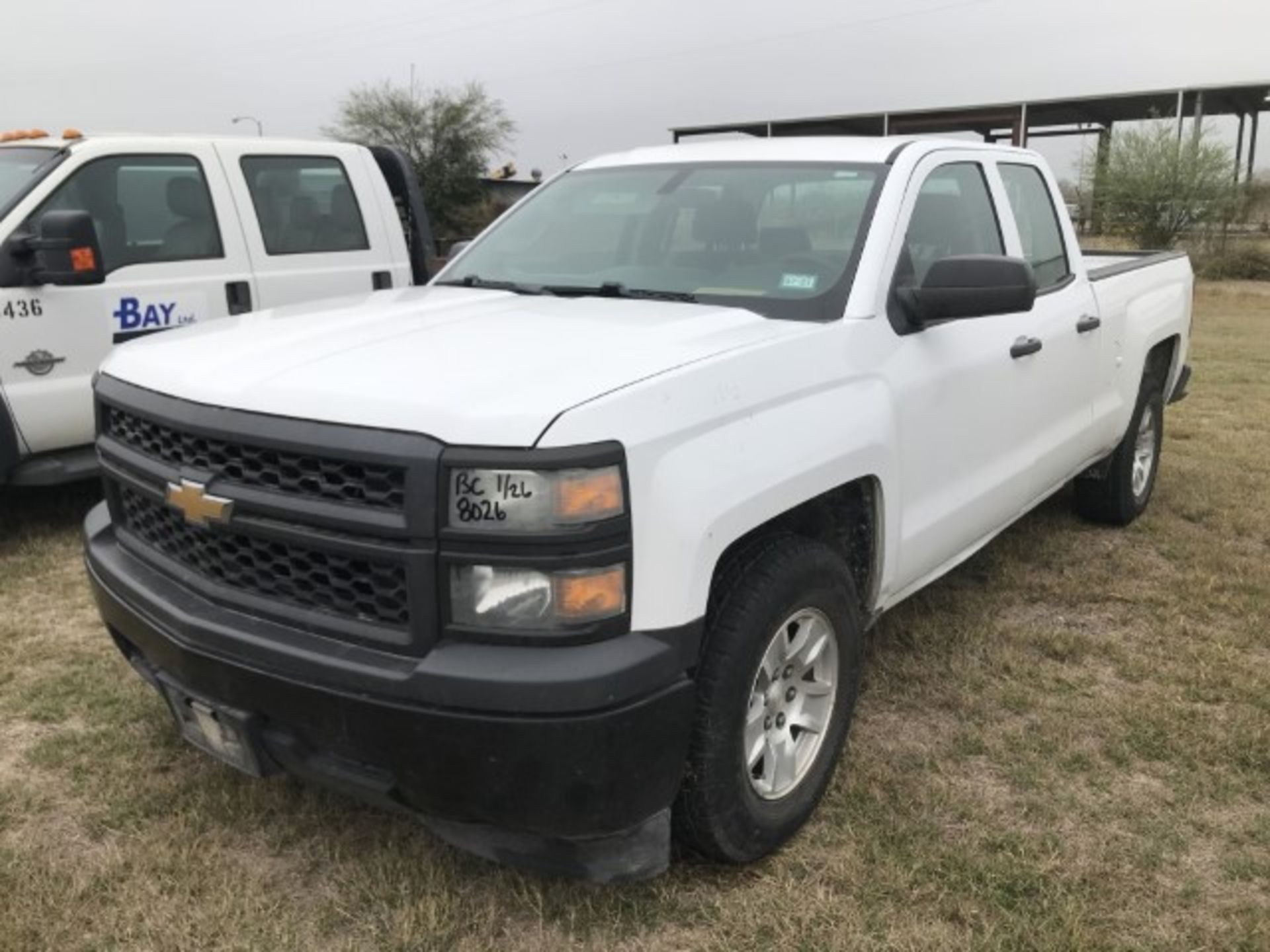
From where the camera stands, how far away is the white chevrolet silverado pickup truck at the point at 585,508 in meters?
2.19

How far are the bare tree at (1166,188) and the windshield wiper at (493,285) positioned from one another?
1339 inches

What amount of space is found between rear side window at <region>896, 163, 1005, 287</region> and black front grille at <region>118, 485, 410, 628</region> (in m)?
1.78

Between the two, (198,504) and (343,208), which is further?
(343,208)

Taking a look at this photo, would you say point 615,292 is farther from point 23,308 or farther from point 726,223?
point 23,308

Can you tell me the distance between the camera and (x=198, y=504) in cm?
249

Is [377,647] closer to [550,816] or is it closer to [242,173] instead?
[550,816]

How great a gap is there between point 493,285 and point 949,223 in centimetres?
153

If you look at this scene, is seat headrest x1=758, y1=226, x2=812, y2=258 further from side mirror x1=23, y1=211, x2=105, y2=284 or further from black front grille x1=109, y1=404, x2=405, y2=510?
side mirror x1=23, y1=211, x2=105, y2=284

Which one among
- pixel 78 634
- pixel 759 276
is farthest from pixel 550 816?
pixel 78 634

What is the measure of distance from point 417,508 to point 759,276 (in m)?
1.54

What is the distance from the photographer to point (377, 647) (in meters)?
2.29

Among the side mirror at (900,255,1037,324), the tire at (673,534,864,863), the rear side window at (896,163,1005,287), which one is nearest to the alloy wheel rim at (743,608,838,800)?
the tire at (673,534,864,863)

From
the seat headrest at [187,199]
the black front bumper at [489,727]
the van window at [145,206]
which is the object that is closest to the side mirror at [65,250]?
the van window at [145,206]

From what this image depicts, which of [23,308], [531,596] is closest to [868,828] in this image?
[531,596]
